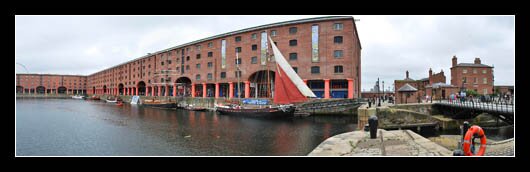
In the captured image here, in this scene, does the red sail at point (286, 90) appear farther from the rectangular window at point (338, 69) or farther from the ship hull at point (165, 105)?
the ship hull at point (165, 105)

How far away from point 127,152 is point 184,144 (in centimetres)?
327

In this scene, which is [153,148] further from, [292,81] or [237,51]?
[237,51]

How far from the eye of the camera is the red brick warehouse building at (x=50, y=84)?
415 feet

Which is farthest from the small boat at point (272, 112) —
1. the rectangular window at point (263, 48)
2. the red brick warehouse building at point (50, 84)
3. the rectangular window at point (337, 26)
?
the red brick warehouse building at point (50, 84)

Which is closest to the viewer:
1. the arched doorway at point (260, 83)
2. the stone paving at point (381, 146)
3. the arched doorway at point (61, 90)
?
the stone paving at point (381, 146)

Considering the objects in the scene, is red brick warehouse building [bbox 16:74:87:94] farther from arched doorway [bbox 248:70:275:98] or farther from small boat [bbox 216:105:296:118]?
small boat [bbox 216:105:296:118]

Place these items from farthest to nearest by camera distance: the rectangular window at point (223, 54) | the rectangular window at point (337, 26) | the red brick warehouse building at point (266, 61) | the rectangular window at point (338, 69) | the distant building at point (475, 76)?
the distant building at point (475, 76) → the rectangular window at point (223, 54) → the red brick warehouse building at point (266, 61) → the rectangular window at point (337, 26) → the rectangular window at point (338, 69)

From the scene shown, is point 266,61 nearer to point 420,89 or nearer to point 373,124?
point 420,89

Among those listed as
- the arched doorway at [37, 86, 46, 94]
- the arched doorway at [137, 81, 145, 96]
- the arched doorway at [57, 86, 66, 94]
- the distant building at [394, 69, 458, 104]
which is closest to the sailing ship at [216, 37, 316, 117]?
the distant building at [394, 69, 458, 104]

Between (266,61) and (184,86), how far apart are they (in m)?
32.0

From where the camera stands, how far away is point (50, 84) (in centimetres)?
13488

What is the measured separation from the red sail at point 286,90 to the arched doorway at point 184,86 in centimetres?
3996

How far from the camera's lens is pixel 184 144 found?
53.9ft

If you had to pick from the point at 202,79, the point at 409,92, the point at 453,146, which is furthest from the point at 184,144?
the point at 202,79
